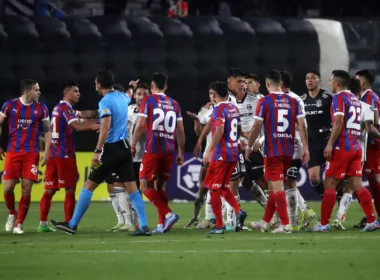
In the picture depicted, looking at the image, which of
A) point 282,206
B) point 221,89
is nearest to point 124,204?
point 221,89

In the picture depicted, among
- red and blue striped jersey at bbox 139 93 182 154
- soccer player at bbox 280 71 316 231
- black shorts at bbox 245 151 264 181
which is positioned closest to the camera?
red and blue striped jersey at bbox 139 93 182 154

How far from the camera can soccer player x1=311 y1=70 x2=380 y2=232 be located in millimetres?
12688

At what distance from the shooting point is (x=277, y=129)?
12.7 meters

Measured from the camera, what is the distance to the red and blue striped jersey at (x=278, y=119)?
1267 cm

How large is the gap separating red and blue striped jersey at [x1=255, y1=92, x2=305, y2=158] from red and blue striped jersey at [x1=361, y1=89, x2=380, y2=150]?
66.6 inches

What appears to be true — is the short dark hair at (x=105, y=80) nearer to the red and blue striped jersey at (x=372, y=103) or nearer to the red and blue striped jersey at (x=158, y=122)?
the red and blue striped jersey at (x=158, y=122)

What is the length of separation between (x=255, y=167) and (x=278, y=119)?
1722mm

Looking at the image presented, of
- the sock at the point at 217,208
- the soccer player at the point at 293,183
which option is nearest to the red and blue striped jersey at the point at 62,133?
the sock at the point at 217,208

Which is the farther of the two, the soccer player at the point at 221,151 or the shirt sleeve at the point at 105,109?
the soccer player at the point at 221,151

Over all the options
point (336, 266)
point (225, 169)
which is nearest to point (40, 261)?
point (336, 266)

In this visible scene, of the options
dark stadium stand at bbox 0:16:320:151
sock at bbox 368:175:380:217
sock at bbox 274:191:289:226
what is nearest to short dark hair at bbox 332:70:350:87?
sock at bbox 274:191:289:226

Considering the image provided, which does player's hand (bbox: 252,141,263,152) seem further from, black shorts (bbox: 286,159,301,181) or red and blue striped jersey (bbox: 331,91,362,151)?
red and blue striped jersey (bbox: 331,91,362,151)

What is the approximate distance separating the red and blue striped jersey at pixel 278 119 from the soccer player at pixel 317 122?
3.87 feet

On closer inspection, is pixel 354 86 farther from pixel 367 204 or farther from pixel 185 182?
pixel 185 182
